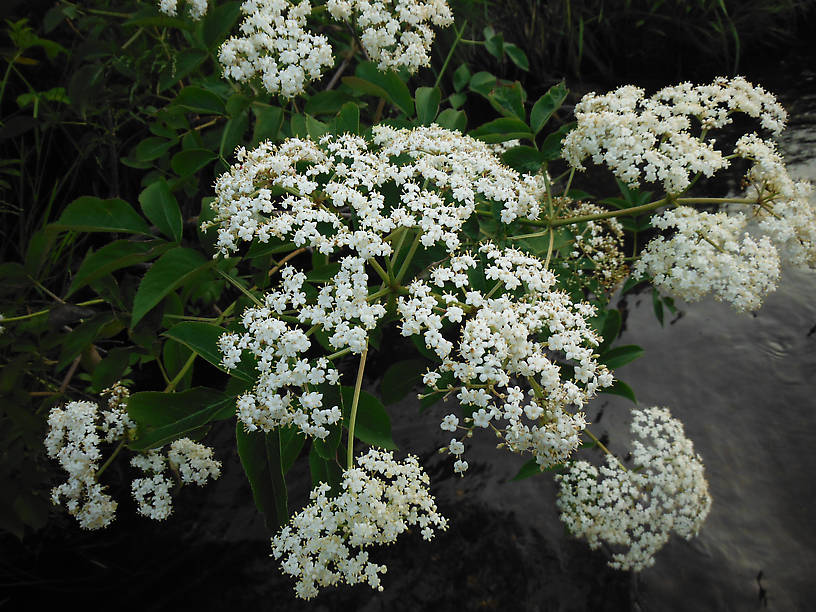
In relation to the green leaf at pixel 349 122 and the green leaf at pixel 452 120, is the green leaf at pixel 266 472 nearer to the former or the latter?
the green leaf at pixel 349 122

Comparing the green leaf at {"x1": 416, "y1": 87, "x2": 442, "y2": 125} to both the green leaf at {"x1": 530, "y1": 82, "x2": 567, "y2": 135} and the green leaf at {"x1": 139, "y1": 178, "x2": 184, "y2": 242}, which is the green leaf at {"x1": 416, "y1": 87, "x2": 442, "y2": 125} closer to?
the green leaf at {"x1": 530, "y1": 82, "x2": 567, "y2": 135}

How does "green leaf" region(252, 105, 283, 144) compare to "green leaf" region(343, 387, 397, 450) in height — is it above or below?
above

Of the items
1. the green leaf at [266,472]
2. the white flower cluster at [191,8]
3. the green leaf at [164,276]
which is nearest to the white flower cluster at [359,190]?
the green leaf at [164,276]

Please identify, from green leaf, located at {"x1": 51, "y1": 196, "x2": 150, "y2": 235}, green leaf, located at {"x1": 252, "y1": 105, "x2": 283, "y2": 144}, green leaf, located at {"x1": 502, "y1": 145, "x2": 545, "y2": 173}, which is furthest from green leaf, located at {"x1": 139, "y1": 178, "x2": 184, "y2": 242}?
green leaf, located at {"x1": 502, "y1": 145, "x2": 545, "y2": 173}

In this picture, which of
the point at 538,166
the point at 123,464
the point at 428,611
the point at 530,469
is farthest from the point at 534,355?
the point at 123,464

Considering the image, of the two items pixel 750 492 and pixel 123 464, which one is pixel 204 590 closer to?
pixel 123 464

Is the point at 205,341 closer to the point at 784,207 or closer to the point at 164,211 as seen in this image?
the point at 164,211

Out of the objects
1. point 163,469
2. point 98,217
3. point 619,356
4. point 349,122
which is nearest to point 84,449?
point 163,469
